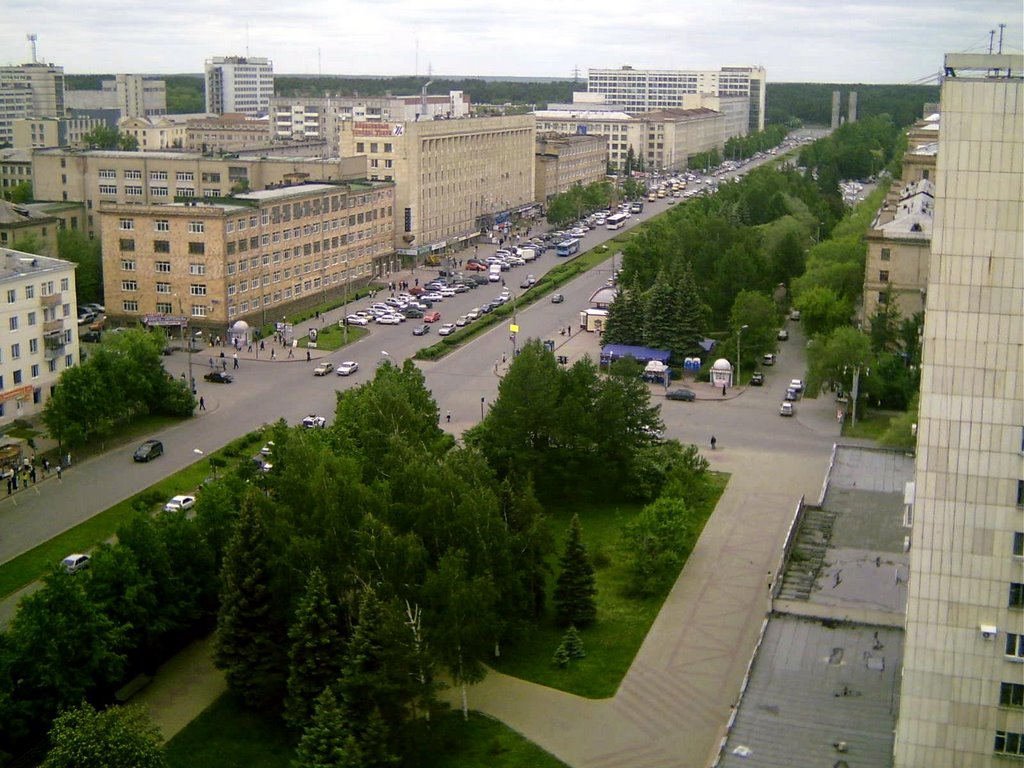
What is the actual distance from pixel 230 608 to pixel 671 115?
433 ft

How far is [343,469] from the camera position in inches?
1091

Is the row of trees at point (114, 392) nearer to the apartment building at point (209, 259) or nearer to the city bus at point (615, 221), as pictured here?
the apartment building at point (209, 259)

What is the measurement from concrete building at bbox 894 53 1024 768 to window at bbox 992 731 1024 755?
0.02m

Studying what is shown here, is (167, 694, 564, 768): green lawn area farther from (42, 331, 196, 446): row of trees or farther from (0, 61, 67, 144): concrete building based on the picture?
(0, 61, 67, 144): concrete building

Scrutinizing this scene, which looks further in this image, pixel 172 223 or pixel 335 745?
pixel 172 223

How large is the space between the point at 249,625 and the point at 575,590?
7661mm

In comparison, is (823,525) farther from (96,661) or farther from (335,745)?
(96,661)

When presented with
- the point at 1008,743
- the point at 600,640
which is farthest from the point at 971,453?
the point at 600,640

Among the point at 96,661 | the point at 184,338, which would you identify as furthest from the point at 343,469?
the point at 184,338

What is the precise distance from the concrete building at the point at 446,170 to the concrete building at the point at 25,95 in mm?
73944

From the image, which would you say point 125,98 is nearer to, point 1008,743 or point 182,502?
point 182,502

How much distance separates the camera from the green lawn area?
23281 mm

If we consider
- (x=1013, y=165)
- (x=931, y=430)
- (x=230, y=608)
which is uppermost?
(x=1013, y=165)

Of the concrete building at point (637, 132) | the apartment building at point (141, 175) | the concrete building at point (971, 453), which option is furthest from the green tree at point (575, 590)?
the concrete building at point (637, 132)
